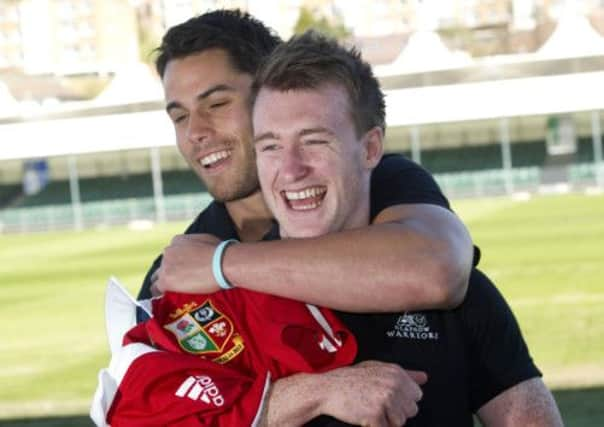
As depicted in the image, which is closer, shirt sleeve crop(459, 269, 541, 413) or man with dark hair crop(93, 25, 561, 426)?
man with dark hair crop(93, 25, 561, 426)

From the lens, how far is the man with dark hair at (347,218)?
212 cm

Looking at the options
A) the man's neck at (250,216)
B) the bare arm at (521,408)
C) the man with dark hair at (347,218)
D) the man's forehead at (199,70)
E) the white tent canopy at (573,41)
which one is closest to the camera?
the man with dark hair at (347,218)

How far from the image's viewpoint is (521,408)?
2379 millimetres

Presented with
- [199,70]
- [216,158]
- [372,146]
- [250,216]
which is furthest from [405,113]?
[372,146]

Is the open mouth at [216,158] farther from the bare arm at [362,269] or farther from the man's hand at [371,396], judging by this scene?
the man's hand at [371,396]

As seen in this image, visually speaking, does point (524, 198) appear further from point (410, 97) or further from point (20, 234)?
point (20, 234)

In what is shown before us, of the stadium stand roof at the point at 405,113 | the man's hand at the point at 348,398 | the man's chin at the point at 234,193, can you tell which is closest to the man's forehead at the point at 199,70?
the man's chin at the point at 234,193

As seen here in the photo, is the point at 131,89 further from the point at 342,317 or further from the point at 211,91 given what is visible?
the point at 342,317

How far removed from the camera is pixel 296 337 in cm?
208

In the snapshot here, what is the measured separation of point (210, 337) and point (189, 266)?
0.23m

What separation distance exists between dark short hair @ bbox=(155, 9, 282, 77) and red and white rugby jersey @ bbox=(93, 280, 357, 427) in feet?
2.84

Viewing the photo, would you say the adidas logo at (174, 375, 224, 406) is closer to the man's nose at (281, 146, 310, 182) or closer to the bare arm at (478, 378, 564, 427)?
the man's nose at (281, 146, 310, 182)

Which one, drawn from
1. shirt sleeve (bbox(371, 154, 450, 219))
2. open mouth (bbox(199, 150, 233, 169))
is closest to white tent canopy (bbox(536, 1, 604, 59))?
open mouth (bbox(199, 150, 233, 169))

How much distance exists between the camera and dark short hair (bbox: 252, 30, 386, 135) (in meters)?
2.15
